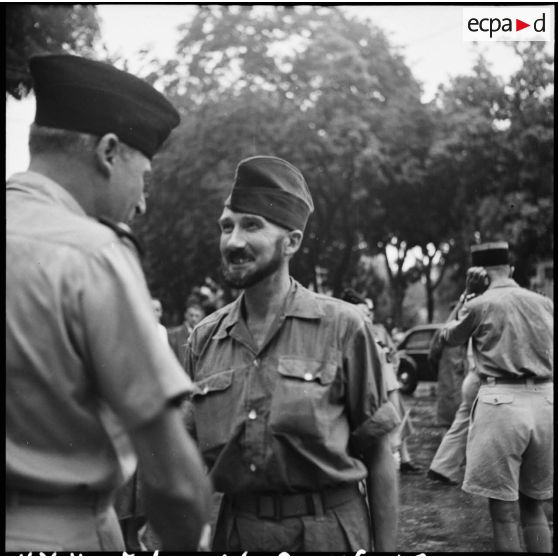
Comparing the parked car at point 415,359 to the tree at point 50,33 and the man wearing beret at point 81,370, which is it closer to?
the tree at point 50,33

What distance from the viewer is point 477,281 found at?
605cm

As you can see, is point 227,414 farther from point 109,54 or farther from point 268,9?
point 268,9

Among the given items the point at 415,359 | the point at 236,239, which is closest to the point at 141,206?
the point at 236,239

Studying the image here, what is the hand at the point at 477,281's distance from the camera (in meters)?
5.97

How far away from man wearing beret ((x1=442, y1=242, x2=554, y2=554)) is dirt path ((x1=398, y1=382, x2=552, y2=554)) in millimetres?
416

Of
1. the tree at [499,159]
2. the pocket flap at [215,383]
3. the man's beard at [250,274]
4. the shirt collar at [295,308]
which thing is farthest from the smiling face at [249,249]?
the tree at [499,159]

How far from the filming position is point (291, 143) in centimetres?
1850

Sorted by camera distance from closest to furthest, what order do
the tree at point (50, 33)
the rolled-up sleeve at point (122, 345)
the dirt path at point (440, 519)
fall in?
the rolled-up sleeve at point (122, 345), the dirt path at point (440, 519), the tree at point (50, 33)

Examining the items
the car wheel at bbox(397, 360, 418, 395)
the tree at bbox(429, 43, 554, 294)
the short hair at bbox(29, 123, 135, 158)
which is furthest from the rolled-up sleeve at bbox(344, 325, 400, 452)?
the car wheel at bbox(397, 360, 418, 395)

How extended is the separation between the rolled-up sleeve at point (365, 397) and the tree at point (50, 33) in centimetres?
392

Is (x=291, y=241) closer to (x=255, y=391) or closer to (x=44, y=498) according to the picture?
(x=255, y=391)

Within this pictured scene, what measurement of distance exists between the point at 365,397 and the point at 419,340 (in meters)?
18.6

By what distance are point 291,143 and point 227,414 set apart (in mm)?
16040

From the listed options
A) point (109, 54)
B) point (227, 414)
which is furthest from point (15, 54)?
point (227, 414)
